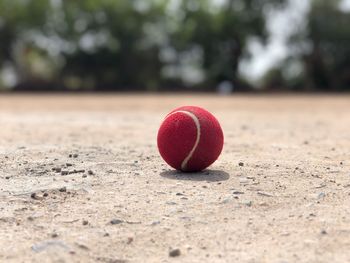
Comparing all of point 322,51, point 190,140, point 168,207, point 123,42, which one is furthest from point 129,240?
point 322,51

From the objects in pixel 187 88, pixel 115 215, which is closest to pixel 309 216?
pixel 115 215

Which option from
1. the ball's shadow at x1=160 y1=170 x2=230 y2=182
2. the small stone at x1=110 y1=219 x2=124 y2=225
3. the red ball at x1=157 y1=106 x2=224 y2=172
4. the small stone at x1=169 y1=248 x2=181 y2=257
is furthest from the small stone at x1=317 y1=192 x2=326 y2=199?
the small stone at x1=110 y1=219 x2=124 y2=225

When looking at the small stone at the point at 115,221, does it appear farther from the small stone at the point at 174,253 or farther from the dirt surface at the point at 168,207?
the small stone at the point at 174,253

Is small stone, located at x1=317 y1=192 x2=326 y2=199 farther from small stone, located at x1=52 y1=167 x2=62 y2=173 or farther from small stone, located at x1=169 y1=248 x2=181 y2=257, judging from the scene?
small stone, located at x1=52 y1=167 x2=62 y2=173

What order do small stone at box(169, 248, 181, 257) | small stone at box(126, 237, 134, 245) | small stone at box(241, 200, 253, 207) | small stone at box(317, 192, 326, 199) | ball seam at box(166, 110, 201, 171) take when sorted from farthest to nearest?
ball seam at box(166, 110, 201, 171), small stone at box(317, 192, 326, 199), small stone at box(241, 200, 253, 207), small stone at box(126, 237, 134, 245), small stone at box(169, 248, 181, 257)

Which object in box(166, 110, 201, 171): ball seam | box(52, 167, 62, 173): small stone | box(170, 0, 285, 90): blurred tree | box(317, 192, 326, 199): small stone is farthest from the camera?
box(170, 0, 285, 90): blurred tree

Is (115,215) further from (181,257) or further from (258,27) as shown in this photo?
(258,27)
